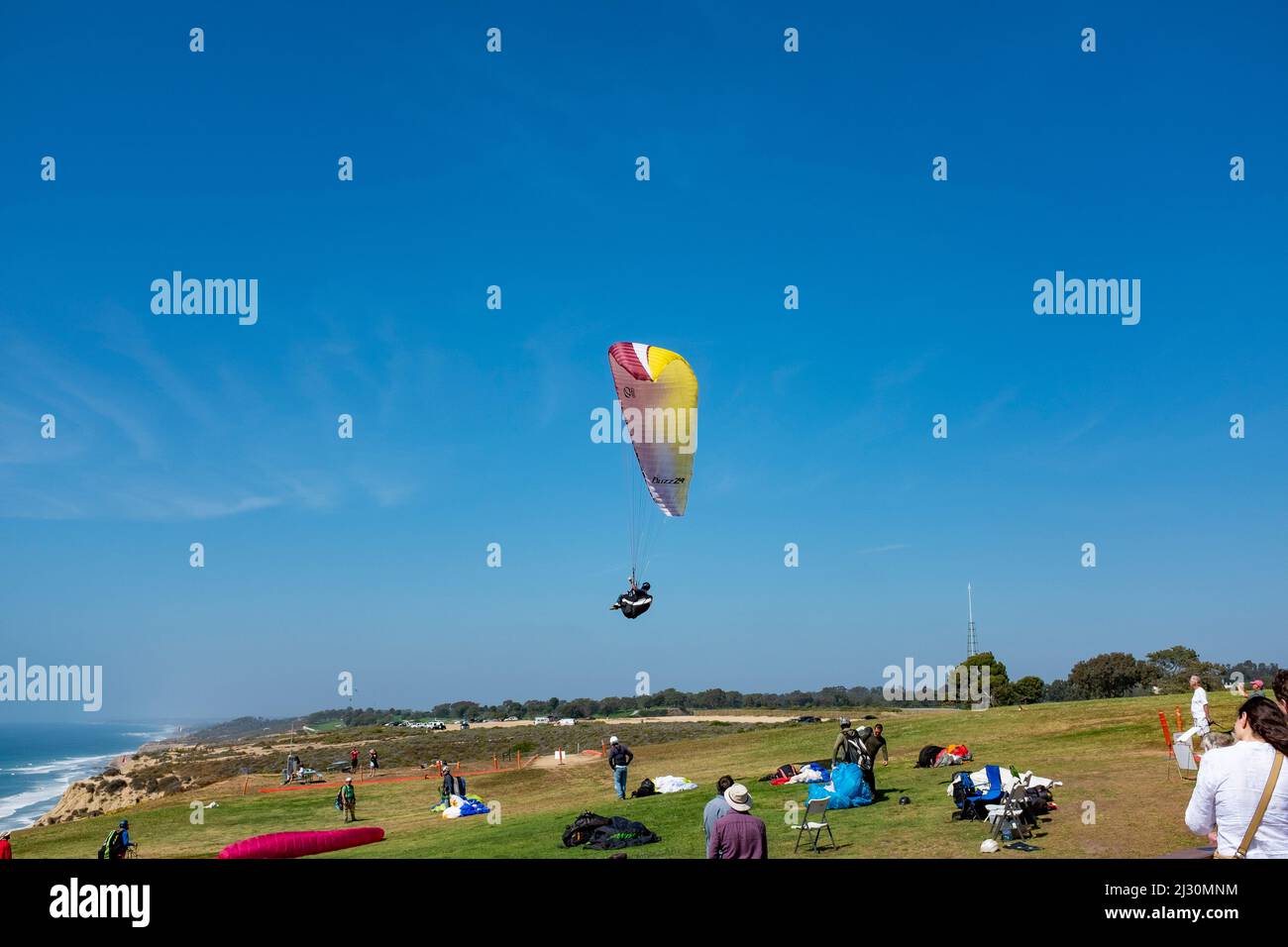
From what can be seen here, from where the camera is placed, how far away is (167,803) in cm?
3744

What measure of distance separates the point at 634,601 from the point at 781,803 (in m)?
8.93

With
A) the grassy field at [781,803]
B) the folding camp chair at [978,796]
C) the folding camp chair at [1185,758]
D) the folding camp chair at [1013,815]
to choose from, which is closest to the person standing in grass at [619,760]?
→ the grassy field at [781,803]

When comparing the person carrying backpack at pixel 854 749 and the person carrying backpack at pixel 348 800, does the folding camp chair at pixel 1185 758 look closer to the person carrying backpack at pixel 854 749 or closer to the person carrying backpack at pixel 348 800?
the person carrying backpack at pixel 854 749

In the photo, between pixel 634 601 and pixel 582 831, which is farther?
pixel 634 601

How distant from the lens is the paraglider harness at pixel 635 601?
90.6 feet

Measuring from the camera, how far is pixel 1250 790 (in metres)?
5.15

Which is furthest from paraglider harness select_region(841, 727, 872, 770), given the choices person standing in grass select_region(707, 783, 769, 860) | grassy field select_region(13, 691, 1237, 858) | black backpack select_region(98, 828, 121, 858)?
black backpack select_region(98, 828, 121, 858)

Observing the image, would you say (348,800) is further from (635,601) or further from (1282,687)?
(1282,687)

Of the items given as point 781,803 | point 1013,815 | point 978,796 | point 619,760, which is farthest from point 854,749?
point 619,760
